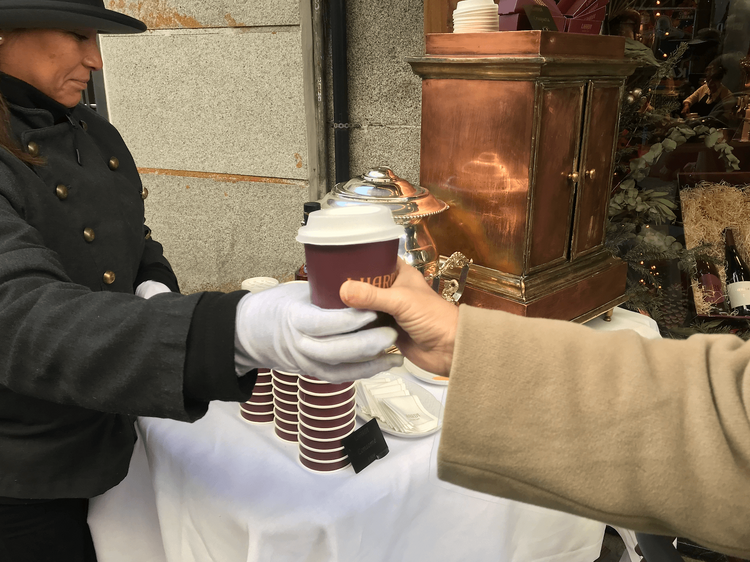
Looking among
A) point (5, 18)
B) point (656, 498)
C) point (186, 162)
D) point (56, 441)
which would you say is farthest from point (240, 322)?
point (186, 162)

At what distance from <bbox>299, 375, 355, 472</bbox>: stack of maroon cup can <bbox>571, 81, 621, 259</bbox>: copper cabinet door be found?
118 cm

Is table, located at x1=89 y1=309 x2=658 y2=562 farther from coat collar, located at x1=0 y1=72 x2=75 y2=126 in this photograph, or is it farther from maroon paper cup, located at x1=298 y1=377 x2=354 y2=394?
coat collar, located at x1=0 y1=72 x2=75 y2=126

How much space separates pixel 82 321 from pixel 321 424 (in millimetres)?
544

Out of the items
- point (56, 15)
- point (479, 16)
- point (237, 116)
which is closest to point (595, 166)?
point (479, 16)

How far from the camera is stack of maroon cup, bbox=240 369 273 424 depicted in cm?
141

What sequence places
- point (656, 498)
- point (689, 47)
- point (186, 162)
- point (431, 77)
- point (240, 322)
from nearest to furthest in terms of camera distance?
point (656, 498) < point (240, 322) < point (431, 77) < point (689, 47) < point (186, 162)

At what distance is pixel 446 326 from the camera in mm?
1018

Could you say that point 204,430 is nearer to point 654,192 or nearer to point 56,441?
point 56,441

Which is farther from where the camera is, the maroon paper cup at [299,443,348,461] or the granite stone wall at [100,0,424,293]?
the granite stone wall at [100,0,424,293]

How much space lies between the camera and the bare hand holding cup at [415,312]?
0.92 metres

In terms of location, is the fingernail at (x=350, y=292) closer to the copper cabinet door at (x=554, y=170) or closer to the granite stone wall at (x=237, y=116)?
the copper cabinet door at (x=554, y=170)

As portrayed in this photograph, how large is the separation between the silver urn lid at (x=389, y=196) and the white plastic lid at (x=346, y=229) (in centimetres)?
76

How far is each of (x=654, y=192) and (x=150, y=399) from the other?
2389 millimetres

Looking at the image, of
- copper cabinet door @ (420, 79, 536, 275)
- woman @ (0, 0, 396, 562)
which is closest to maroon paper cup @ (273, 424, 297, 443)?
woman @ (0, 0, 396, 562)
